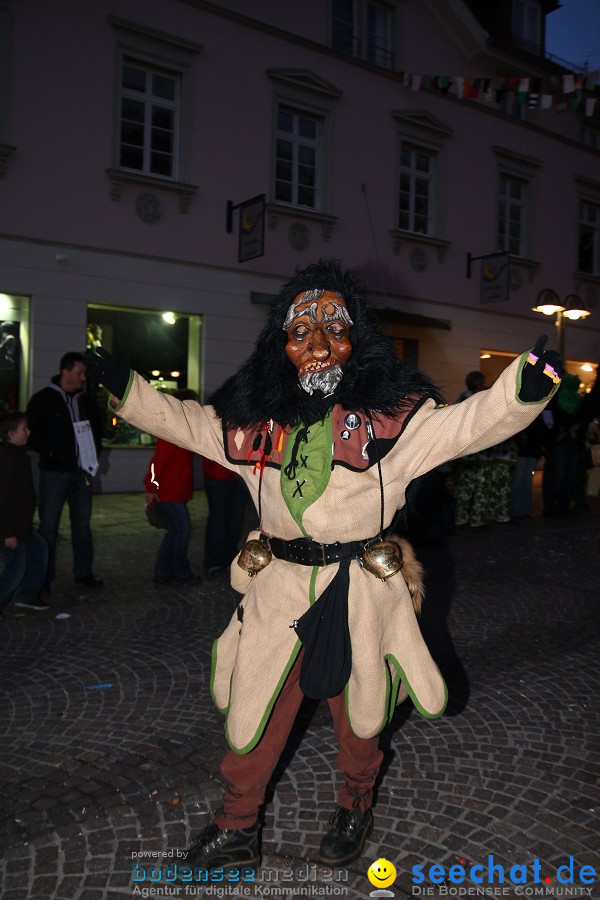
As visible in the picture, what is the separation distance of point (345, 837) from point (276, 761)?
39cm

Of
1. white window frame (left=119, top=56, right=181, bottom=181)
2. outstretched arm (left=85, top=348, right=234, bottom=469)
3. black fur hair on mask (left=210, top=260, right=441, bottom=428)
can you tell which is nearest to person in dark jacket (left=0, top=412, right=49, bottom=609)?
outstretched arm (left=85, top=348, right=234, bottom=469)

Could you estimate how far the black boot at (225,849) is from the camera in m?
2.39

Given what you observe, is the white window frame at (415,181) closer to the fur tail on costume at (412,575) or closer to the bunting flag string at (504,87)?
the bunting flag string at (504,87)

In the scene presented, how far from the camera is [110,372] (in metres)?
2.46

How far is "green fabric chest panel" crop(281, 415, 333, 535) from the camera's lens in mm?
2346

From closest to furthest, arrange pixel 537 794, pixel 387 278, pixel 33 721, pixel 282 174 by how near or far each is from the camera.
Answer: pixel 537 794, pixel 33 721, pixel 282 174, pixel 387 278

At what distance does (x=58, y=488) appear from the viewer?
5.79m

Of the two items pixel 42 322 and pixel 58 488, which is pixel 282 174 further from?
pixel 58 488

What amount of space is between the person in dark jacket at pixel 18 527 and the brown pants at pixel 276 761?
10.5 feet

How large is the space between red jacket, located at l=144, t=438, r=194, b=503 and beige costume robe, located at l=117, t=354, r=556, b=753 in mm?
3602

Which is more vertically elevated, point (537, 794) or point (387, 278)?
point (387, 278)

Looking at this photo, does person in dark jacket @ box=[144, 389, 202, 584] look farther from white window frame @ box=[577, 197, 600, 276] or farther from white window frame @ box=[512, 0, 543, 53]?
white window frame @ box=[512, 0, 543, 53]

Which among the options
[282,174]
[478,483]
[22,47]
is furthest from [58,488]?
[282,174]

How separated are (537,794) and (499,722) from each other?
68 centimetres
